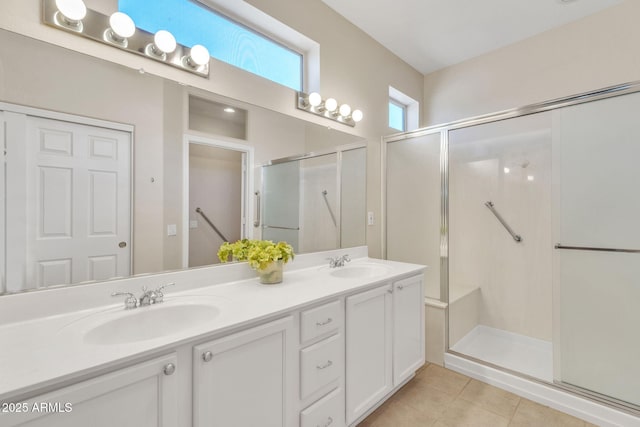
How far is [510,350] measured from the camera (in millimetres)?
2502

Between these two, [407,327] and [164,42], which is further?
[407,327]

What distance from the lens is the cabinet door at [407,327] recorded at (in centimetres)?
179

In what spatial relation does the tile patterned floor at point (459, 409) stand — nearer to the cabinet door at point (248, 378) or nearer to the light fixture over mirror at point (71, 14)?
the cabinet door at point (248, 378)

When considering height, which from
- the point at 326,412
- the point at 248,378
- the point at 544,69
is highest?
the point at 544,69

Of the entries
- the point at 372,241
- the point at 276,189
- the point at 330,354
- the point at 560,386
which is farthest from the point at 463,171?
the point at 330,354

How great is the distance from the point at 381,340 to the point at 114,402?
1311 mm

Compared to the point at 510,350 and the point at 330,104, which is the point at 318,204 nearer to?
the point at 330,104

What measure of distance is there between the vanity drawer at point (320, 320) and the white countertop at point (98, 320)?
56mm

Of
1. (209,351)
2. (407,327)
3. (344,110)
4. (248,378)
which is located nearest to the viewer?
(209,351)

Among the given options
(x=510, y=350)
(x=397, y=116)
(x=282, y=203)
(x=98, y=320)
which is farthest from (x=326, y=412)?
(x=397, y=116)

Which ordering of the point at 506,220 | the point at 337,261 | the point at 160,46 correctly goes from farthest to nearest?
the point at 506,220 → the point at 337,261 → the point at 160,46

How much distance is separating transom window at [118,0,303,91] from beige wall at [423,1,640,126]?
1.81m

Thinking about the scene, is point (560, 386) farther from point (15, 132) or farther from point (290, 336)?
point (15, 132)

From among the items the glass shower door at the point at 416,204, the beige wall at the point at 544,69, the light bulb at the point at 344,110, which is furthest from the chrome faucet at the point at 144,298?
the beige wall at the point at 544,69
